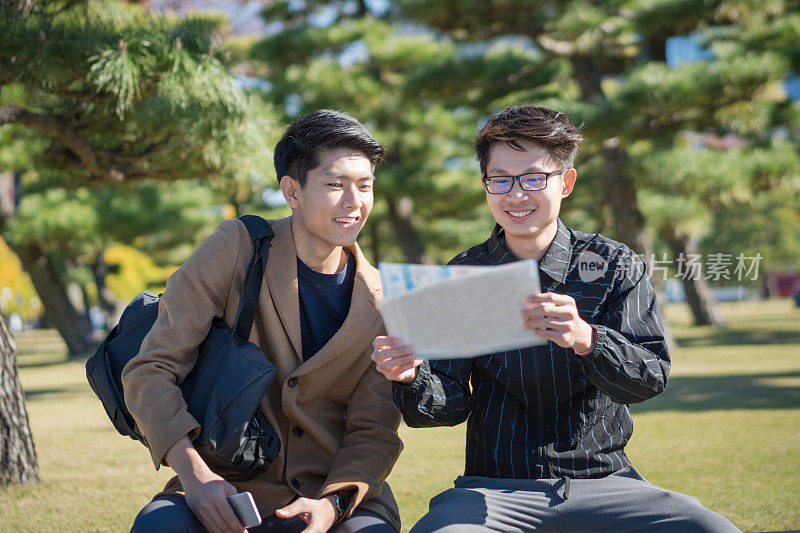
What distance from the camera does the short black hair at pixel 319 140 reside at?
71.9 inches

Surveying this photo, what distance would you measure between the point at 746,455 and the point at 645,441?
54 cm

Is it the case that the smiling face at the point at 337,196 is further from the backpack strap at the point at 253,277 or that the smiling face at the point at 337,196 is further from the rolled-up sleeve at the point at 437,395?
the rolled-up sleeve at the point at 437,395

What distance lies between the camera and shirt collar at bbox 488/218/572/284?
181 cm

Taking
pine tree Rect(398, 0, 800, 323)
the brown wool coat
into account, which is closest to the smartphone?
the brown wool coat

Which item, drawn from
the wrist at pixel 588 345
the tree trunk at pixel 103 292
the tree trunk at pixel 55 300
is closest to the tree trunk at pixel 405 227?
the tree trunk at pixel 55 300

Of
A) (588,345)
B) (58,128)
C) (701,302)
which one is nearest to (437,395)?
(588,345)

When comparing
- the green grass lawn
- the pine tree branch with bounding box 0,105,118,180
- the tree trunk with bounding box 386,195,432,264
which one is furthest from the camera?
the tree trunk with bounding box 386,195,432,264

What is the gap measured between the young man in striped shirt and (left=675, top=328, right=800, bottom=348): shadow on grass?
320 inches

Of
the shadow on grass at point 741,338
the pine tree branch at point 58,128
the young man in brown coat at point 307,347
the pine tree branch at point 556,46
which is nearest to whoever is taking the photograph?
the young man in brown coat at point 307,347

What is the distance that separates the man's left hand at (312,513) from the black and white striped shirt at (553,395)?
0.90ft

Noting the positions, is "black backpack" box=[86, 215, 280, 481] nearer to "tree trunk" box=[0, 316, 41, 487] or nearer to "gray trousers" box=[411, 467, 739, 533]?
"gray trousers" box=[411, 467, 739, 533]

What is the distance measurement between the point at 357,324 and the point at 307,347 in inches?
5.9

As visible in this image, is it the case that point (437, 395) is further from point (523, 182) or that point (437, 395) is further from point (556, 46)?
point (556, 46)

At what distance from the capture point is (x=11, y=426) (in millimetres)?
3143
